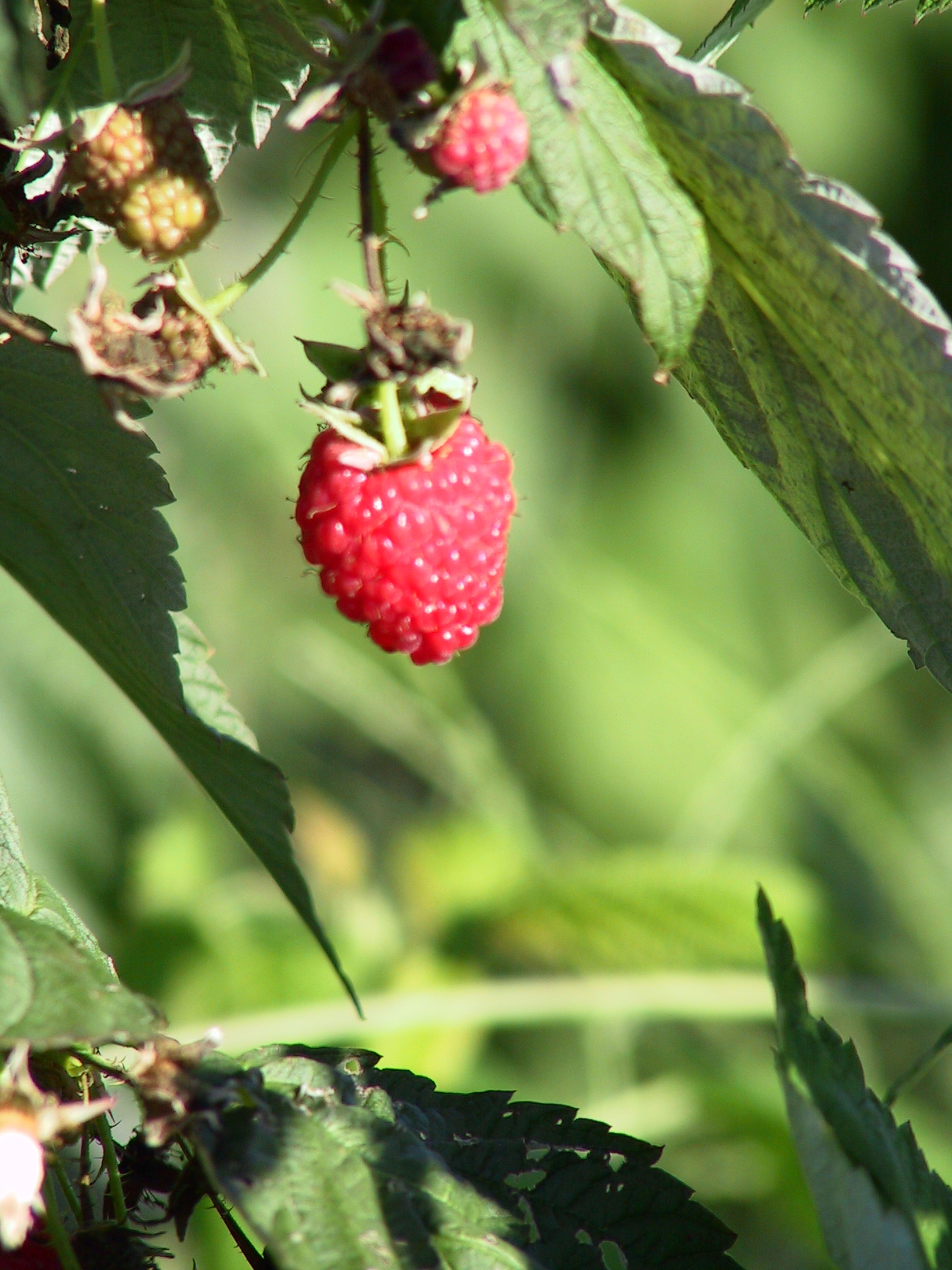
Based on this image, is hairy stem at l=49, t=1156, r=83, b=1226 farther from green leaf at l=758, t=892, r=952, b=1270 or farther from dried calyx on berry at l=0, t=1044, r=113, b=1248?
green leaf at l=758, t=892, r=952, b=1270

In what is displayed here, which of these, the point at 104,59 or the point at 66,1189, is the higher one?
the point at 104,59

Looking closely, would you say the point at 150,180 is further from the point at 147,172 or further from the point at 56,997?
the point at 56,997

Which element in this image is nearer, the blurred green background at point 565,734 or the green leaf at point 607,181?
the green leaf at point 607,181

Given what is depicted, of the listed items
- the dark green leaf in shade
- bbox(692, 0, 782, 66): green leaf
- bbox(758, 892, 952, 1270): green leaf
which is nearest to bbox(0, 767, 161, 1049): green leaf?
the dark green leaf in shade

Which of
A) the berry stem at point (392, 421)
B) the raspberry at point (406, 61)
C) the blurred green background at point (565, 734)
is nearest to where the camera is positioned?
the raspberry at point (406, 61)

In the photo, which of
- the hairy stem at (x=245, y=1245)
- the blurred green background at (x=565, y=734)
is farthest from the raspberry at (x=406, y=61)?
the blurred green background at (x=565, y=734)

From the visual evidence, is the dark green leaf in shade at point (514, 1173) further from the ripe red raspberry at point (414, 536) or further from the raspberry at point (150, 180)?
the raspberry at point (150, 180)

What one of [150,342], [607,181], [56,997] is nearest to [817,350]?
[607,181]
